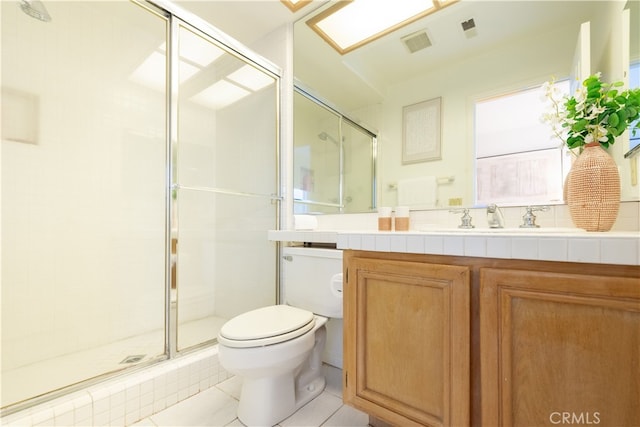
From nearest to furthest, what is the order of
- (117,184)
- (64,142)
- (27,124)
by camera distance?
(27,124) < (64,142) < (117,184)

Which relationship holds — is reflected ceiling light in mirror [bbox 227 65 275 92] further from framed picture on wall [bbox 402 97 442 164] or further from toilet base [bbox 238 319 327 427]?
toilet base [bbox 238 319 327 427]

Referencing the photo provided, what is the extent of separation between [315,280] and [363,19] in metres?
1.56

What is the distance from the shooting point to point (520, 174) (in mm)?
1162

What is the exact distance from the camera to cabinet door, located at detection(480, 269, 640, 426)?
55 centimetres

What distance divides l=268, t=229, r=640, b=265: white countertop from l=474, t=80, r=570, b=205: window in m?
0.51

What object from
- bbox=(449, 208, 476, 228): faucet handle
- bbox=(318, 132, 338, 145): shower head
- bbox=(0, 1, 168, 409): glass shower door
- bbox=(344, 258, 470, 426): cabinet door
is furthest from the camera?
bbox=(318, 132, 338, 145): shower head

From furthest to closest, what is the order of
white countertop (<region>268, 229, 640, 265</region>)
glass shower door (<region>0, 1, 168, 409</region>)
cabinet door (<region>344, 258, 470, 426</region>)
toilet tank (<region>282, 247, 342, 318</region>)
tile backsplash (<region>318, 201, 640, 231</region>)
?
1. glass shower door (<region>0, 1, 168, 409</region>)
2. toilet tank (<region>282, 247, 342, 318</region>)
3. tile backsplash (<region>318, 201, 640, 231</region>)
4. cabinet door (<region>344, 258, 470, 426</region>)
5. white countertop (<region>268, 229, 640, 265</region>)

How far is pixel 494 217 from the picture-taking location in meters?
1.12

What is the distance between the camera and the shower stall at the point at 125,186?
1.50m

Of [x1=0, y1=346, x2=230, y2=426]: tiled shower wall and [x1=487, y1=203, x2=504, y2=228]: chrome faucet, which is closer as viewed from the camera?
[x1=0, y1=346, x2=230, y2=426]: tiled shower wall

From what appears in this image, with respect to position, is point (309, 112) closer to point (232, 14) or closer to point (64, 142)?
point (232, 14)

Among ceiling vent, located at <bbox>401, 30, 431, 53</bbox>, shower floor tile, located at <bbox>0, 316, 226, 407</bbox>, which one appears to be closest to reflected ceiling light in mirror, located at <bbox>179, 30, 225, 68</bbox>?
ceiling vent, located at <bbox>401, 30, 431, 53</bbox>

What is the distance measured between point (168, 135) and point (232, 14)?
98cm

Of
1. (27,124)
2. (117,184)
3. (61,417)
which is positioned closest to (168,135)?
(117,184)
